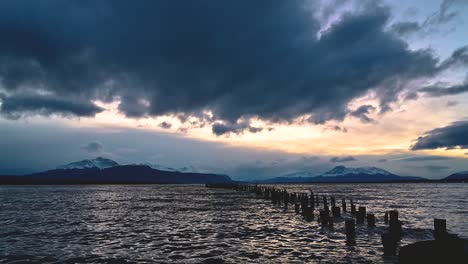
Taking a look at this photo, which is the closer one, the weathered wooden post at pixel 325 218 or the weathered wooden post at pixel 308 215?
the weathered wooden post at pixel 325 218

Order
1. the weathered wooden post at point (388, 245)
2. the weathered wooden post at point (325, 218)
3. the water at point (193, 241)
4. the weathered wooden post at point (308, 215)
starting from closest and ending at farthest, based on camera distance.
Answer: the water at point (193, 241)
the weathered wooden post at point (388, 245)
the weathered wooden post at point (325, 218)
the weathered wooden post at point (308, 215)

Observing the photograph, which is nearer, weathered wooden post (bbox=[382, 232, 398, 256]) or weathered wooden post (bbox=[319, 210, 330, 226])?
weathered wooden post (bbox=[382, 232, 398, 256])

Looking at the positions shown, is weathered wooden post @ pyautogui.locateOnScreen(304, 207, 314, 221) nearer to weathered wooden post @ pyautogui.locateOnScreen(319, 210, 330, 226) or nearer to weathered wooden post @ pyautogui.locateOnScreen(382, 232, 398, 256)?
weathered wooden post @ pyautogui.locateOnScreen(319, 210, 330, 226)

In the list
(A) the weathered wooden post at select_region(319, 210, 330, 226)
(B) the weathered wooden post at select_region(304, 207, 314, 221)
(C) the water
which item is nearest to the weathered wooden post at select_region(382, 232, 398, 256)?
(C) the water

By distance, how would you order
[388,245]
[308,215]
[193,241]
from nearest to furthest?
[388,245] → [193,241] → [308,215]

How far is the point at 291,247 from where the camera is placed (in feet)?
63.3

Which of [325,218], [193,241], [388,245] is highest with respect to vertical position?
[325,218]

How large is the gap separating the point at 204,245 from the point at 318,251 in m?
6.03

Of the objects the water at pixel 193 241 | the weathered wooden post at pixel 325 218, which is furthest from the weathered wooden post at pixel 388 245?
the weathered wooden post at pixel 325 218

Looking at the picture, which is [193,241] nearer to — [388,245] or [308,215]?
[388,245]

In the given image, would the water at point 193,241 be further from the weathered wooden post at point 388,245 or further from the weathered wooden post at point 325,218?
the weathered wooden post at point 325,218

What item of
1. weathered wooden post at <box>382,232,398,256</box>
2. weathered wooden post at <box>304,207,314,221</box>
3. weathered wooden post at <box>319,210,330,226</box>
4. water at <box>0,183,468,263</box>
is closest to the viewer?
water at <box>0,183,468,263</box>

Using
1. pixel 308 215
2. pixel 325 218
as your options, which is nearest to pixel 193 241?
pixel 325 218

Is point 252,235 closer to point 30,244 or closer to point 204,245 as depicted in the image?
point 204,245
